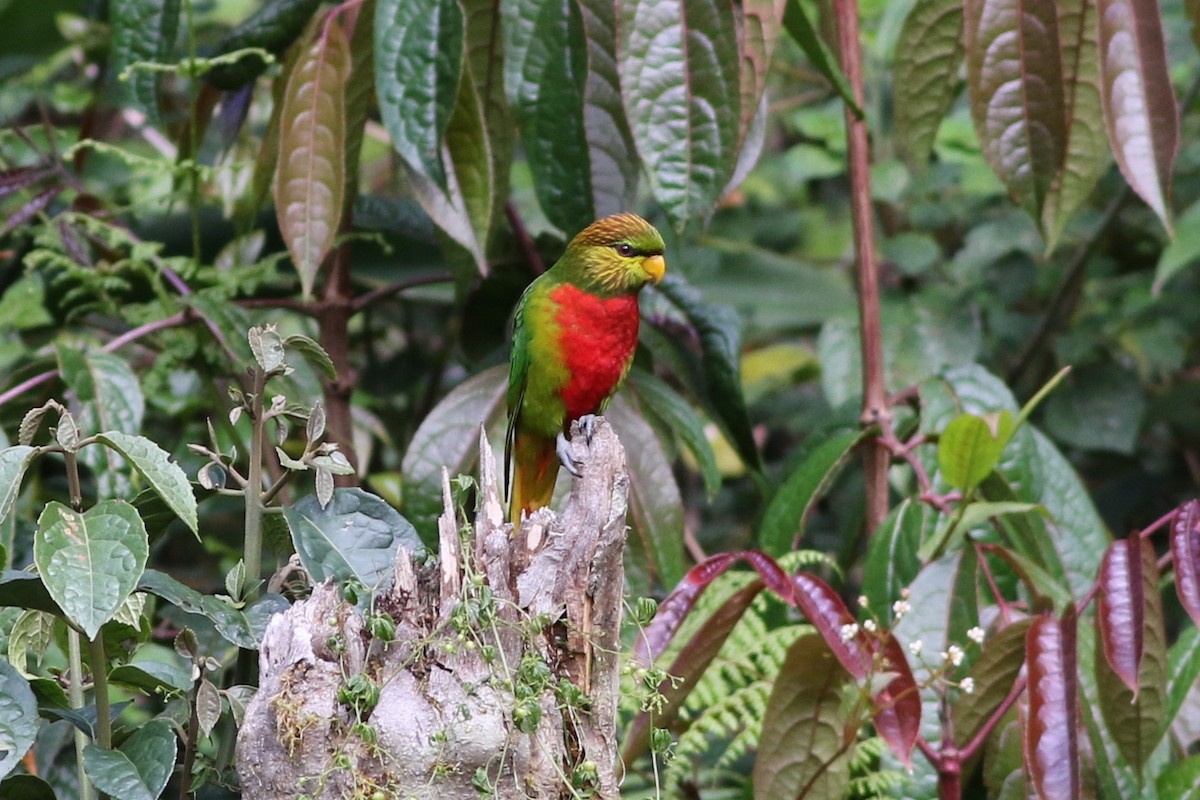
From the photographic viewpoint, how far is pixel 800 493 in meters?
2.33

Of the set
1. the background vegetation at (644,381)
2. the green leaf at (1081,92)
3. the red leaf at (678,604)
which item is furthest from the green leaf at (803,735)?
the green leaf at (1081,92)

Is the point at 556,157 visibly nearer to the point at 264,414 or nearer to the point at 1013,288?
the point at 264,414

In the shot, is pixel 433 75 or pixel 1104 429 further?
pixel 1104 429

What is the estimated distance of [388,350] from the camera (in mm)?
3992

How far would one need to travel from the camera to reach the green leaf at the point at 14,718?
122cm

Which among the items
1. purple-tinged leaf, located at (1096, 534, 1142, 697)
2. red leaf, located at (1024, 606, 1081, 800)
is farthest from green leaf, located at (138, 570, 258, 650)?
purple-tinged leaf, located at (1096, 534, 1142, 697)

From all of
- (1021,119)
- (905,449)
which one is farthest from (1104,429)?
(1021,119)

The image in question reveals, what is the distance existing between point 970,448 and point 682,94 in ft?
2.31

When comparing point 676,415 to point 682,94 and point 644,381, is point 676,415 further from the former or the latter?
point 682,94

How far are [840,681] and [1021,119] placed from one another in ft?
3.01

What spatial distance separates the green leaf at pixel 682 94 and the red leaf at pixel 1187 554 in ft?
2.68

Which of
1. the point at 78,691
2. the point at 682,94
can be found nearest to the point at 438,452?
the point at 682,94

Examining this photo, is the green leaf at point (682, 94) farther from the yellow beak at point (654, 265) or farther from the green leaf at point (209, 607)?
the green leaf at point (209, 607)

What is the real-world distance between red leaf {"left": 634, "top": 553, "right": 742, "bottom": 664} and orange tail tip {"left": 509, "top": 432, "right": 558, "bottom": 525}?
79cm
